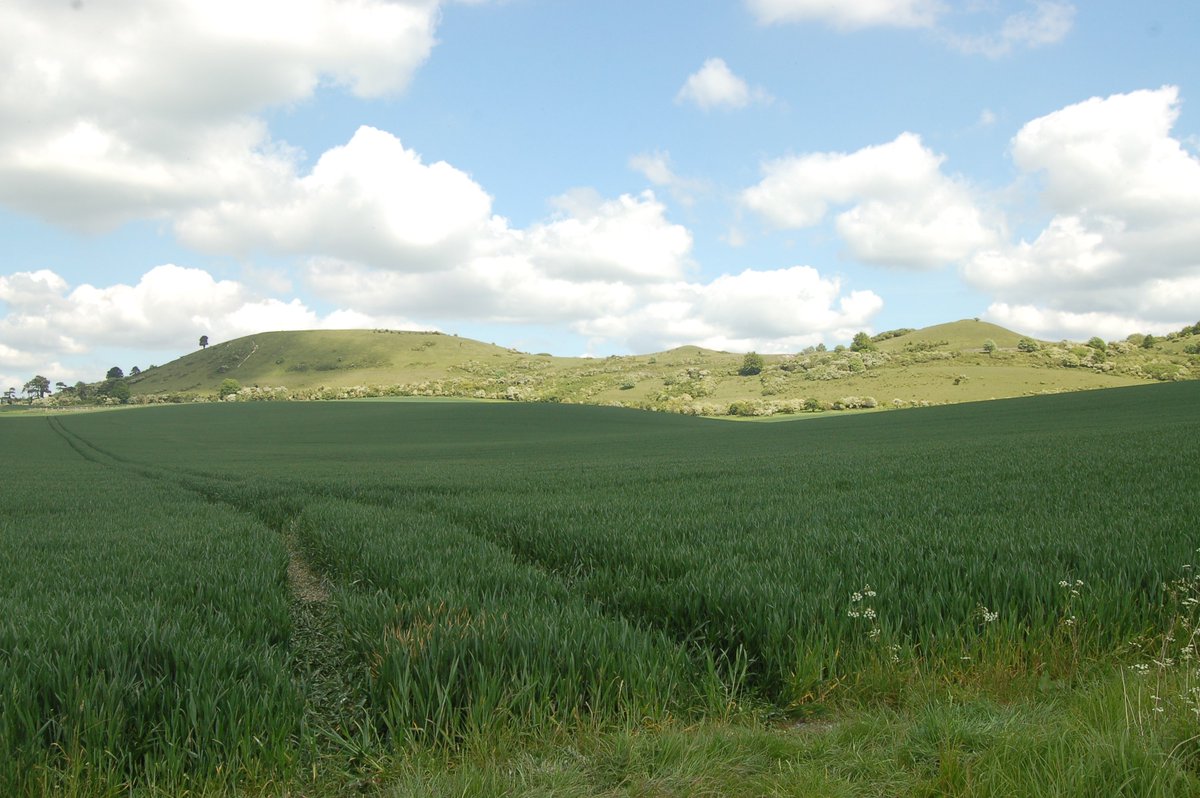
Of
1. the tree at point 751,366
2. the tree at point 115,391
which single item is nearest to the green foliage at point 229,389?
the tree at point 115,391

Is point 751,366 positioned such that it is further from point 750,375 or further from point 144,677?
point 144,677

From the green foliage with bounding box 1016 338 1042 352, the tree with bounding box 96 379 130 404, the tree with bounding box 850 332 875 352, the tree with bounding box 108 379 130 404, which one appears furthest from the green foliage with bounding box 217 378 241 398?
the green foliage with bounding box 1016 338 1042 352

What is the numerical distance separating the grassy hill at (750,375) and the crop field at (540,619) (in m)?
82.5

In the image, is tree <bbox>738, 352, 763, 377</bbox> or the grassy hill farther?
tree <bbox>738, 352, 763, 377</bbox>

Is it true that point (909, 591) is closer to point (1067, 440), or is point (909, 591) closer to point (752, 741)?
point (752, 741)

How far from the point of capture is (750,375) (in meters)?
129

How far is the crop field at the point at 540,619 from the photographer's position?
139 inches

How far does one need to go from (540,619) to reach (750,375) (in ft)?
420

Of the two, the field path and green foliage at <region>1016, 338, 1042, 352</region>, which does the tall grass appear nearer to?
the field path

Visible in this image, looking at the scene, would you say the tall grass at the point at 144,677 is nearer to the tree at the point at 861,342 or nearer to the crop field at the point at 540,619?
the crop field at the point at 540,619

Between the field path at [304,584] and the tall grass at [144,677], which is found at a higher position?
the tall grass at [144,677]

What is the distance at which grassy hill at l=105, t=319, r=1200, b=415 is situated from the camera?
91.4 m

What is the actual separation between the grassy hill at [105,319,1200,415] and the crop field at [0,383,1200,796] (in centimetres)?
8252

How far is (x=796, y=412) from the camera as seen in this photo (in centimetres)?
8738
